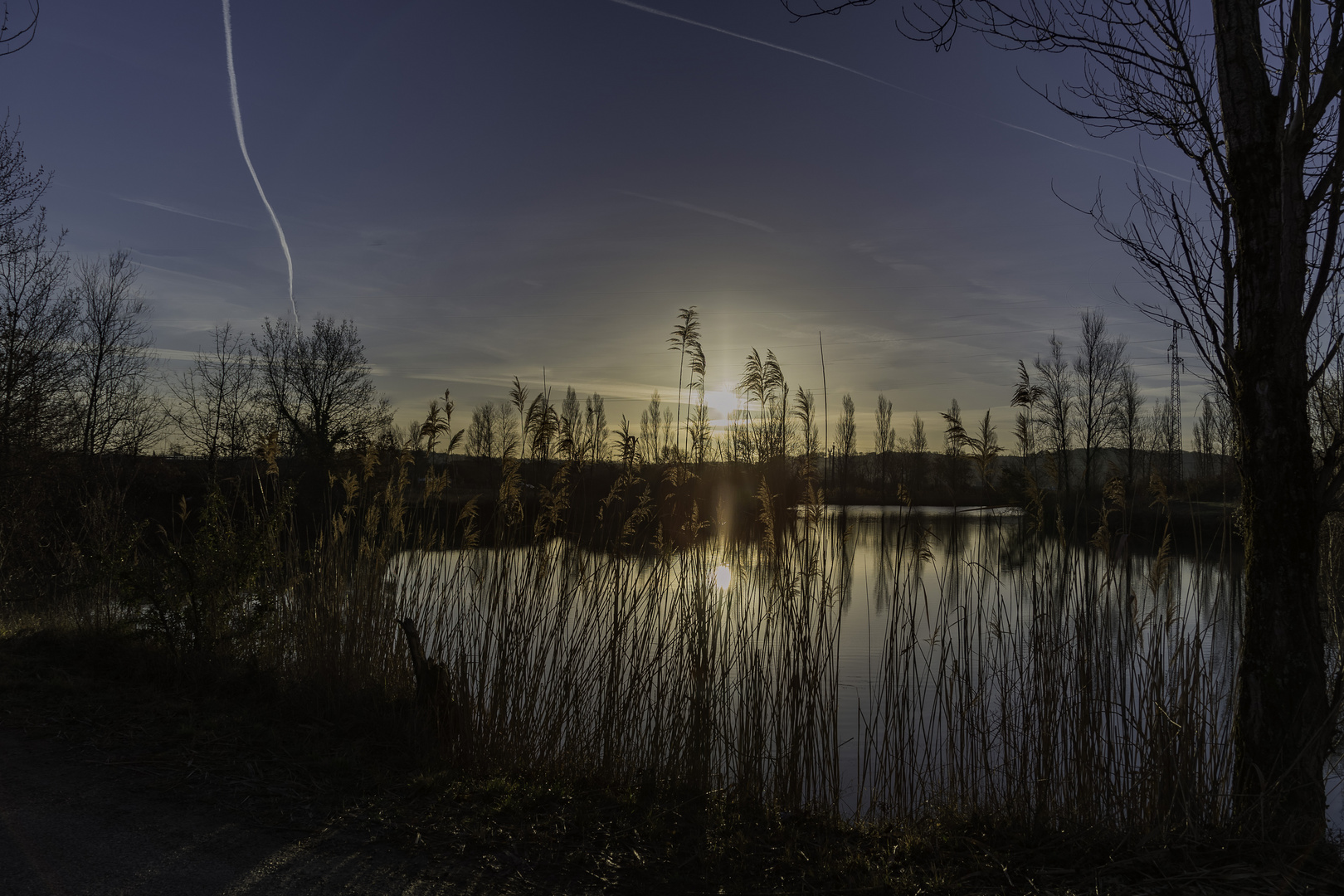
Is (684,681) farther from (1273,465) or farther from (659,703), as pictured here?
(1273,465)

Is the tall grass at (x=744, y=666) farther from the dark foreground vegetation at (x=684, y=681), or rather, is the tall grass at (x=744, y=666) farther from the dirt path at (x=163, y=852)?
the dirt path at (x=163, y=852)

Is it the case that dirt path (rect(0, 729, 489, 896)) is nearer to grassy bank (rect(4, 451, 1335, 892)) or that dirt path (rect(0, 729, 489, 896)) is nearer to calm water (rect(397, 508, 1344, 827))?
grassy bank (rect(4, 451, 1335, 892))

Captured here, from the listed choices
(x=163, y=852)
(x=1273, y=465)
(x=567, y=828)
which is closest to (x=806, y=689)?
(x=567, y=828)

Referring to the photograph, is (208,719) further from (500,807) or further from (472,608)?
(500,807)

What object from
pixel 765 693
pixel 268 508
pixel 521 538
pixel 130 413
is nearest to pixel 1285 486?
pixel 765 693

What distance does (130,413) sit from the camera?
54.1ft

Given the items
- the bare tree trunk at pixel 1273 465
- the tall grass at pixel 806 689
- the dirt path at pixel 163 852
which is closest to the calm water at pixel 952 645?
the tall grass at pixel 806 689

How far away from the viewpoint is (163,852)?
2824mm

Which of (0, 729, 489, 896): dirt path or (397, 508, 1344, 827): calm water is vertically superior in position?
(397, 508, 1344, 827): calm water

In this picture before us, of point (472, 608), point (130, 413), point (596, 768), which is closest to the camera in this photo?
point (596, 768)

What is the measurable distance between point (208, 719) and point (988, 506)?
4829mm

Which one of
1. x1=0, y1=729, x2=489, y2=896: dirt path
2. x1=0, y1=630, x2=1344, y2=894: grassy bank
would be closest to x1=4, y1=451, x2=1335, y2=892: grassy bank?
x1=0, y1=630, x2=1344, y2=894: grassy bank

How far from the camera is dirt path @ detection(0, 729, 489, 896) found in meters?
2.59

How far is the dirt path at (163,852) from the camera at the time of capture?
8.50 feet
